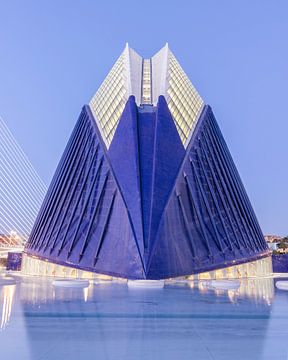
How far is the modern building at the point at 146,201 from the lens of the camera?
26797 millimetres

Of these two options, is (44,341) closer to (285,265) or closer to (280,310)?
(280,310)

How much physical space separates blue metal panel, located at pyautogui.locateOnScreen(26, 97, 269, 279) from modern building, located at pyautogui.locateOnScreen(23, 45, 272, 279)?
0.08m

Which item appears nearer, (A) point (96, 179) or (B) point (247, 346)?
(B) point (247, 346)

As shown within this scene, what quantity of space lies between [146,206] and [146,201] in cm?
45

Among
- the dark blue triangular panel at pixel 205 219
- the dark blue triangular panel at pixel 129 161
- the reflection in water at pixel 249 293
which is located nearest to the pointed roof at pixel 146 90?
the dark blue triangular panel at pixel 129 161

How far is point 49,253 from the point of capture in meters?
31.2

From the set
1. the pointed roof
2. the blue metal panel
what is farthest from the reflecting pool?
the pointed roof

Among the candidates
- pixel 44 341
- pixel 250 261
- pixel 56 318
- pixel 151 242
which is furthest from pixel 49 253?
pixel 44 341

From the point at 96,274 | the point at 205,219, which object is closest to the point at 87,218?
the point at 96,274

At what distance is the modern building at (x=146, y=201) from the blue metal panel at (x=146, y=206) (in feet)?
0.27

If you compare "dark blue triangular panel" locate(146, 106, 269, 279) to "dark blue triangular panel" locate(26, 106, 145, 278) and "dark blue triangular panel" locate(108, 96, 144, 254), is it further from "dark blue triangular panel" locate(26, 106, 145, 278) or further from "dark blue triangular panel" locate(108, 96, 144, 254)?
"dark blue triangular panel" locate(26, 106, 145, 278)

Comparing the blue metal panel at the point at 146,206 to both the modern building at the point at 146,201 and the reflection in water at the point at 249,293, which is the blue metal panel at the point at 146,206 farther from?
the reflection in water at the point at 249,293

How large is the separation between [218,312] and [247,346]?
3.98 metres

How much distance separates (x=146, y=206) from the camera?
27.7 m
